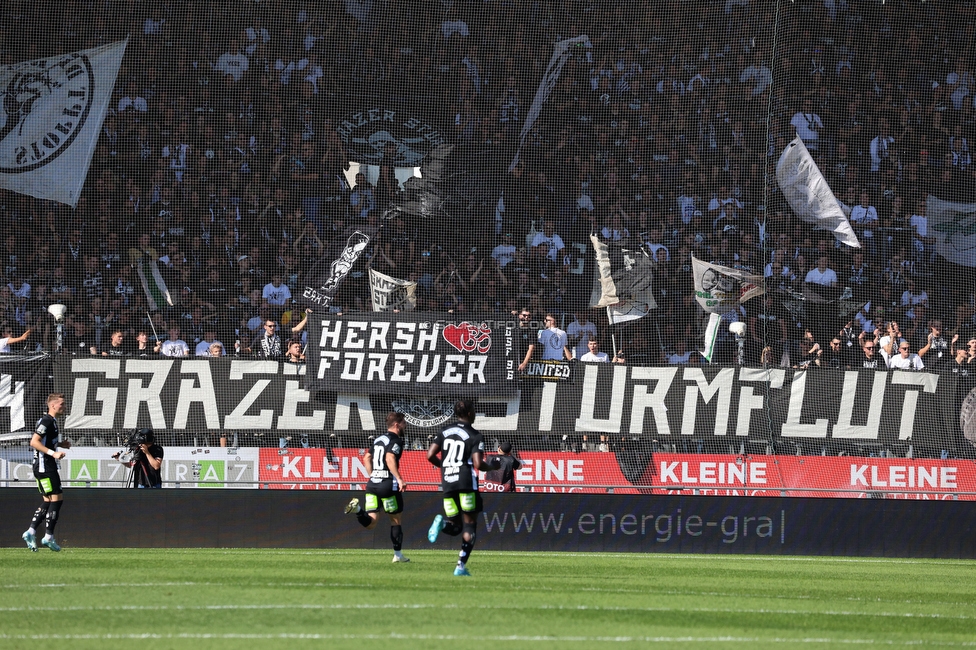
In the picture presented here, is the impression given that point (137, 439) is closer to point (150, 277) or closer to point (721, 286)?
point (150, 277)

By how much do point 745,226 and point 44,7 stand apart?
42.8 feet

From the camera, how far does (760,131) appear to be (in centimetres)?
2244

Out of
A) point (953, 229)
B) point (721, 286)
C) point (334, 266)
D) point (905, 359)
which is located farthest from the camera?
point (953, 229)

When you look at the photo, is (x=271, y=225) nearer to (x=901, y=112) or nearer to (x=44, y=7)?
(x=44, y=7)

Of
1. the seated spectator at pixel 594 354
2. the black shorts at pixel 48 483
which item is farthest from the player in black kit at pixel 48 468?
the seated spectator at pixel 594 354

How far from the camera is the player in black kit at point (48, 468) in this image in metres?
15.4

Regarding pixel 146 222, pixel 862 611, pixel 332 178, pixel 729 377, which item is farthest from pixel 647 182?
pixel 862 611

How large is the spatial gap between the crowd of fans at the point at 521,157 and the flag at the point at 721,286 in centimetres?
23

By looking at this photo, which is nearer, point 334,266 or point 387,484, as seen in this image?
point 387,484

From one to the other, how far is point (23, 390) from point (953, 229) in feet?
51.6

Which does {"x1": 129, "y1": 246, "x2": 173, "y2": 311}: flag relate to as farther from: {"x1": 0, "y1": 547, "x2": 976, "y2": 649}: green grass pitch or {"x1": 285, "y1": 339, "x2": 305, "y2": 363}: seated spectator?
{"x1": 0, "y1": 547, "x2": 976, "y2": 649}: green grass pitch

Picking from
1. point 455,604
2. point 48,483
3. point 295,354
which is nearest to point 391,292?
point 295,354

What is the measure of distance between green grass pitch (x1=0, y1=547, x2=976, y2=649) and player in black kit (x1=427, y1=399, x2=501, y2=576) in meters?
0.55

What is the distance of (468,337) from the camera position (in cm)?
2022
